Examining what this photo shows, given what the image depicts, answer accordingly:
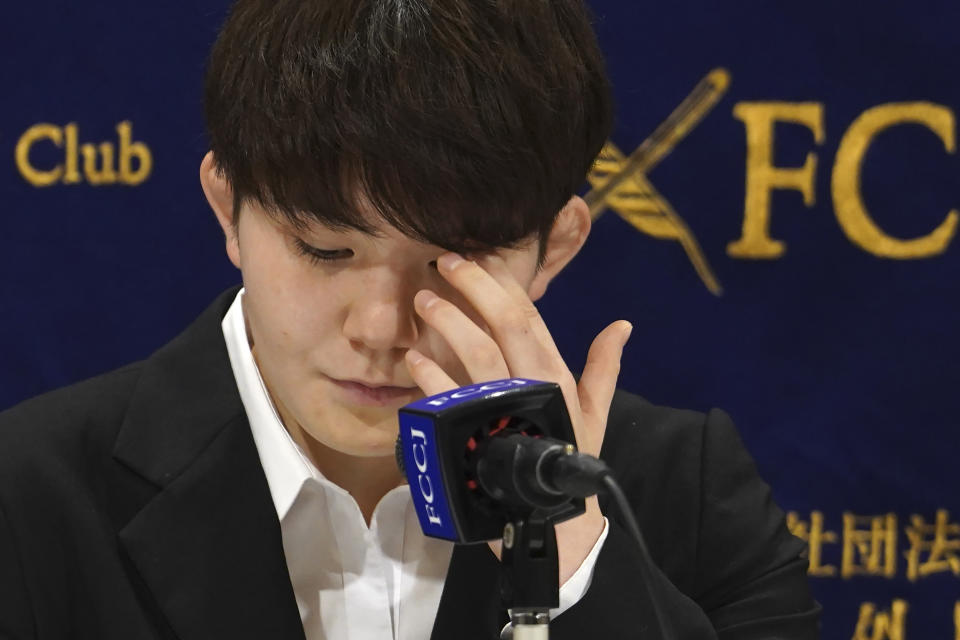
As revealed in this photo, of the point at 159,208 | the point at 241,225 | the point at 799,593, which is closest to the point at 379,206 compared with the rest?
the point at 241,225

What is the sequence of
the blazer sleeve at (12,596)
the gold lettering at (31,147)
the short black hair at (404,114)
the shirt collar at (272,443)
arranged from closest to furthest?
the short black hair at (404,114)
the blazer sleeve at (12,596)
the shirt collar at (272,443)
the gold lettering at (31,147)

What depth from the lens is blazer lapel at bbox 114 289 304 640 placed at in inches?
56.1

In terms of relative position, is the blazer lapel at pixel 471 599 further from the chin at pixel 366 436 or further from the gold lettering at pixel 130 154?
the gold lettering at pixel 130 154

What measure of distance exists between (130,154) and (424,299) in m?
0.90

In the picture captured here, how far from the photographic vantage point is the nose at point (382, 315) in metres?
1.28

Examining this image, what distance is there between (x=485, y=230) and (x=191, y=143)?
33.4 inches

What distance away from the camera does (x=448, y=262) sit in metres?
1.28

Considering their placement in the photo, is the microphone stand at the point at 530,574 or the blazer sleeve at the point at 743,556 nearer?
the microphone stand at the point at 530,574

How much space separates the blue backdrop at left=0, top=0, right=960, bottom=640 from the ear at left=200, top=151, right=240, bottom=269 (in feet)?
1.96

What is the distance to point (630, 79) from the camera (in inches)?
81.0

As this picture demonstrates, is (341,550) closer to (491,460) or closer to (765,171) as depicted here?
(491,460)

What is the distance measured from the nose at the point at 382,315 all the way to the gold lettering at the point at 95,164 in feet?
2.81

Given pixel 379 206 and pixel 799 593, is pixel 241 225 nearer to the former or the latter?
pixel 379 206

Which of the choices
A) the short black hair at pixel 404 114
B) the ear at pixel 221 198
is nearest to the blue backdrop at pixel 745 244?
the ear at pixel 221 198
